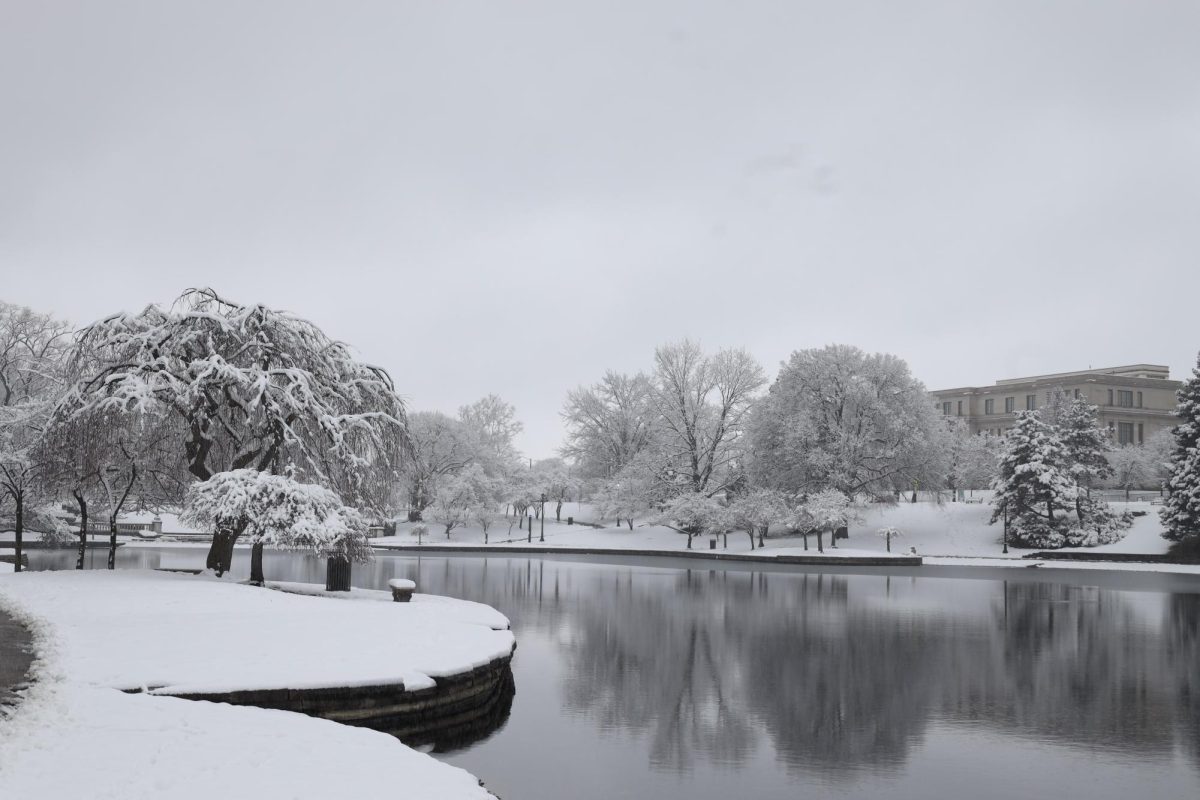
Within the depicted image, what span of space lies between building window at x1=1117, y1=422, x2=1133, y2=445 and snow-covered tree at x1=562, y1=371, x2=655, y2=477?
55824 mm

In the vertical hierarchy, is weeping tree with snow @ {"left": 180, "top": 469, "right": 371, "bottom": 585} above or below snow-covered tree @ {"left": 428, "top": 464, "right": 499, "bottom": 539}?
above

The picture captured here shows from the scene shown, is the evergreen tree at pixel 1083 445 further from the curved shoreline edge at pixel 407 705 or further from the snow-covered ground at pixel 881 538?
the curved shoreline edge at pixel 407 705

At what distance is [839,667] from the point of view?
1730 cm

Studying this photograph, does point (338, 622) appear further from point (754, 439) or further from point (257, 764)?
point (754, 439)

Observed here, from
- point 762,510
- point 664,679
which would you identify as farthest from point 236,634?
point 762,510

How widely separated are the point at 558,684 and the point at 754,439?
155 feet

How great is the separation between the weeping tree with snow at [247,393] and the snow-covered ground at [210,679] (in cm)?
430

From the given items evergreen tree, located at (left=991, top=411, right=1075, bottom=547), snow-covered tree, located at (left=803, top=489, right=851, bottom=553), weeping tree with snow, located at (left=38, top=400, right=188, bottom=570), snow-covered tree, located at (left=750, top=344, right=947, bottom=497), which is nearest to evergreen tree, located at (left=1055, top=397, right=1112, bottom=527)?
evergreen tree, located at (left=991, top=411, right=1075, bottom=547)

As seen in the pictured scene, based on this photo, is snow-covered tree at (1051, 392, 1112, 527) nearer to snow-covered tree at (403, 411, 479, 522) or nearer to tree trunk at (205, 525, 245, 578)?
snow-covered tree at (403, 411, 479, 522)

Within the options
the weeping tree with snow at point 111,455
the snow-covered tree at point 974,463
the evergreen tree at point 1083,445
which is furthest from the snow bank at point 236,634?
the snow-covered tree at point 974,463

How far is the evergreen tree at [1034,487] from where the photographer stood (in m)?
54.2

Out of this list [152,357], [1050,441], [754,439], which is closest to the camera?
[152,357]

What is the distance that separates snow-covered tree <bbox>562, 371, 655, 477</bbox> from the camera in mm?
77438

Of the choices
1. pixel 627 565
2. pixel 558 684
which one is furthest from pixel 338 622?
pixel 627 565
